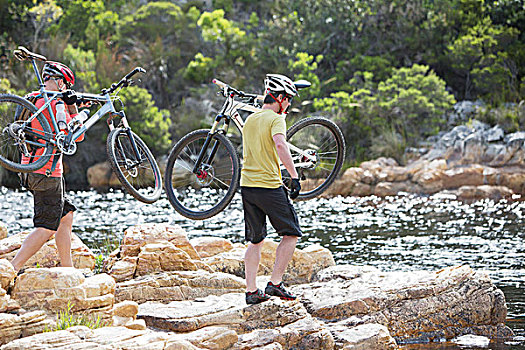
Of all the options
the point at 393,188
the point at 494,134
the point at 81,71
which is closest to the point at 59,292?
the point at 393,188

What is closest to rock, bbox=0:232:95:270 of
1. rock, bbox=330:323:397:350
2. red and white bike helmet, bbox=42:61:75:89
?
red and white bike helmet, bbox=42:61:75:89

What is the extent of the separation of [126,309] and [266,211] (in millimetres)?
1778

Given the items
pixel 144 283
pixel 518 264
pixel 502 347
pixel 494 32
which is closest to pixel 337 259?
pixel 518 264

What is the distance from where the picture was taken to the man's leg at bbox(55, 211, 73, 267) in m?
6.66

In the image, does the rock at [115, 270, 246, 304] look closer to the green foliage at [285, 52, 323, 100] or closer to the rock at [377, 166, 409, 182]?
the rock at [377, 166, 409, 182]

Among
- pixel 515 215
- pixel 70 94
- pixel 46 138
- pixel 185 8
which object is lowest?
pixel 515 215

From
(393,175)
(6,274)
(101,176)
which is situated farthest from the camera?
(101,176)

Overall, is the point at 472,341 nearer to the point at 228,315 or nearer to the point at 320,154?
the point at 320,154

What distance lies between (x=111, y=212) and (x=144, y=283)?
508 inches

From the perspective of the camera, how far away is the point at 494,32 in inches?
1069

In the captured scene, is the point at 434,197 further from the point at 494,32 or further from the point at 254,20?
the point at 254,20

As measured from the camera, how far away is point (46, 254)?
8.35 m

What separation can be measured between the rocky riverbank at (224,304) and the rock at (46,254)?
0.10ft

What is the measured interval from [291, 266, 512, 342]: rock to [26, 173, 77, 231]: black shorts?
3130mm
